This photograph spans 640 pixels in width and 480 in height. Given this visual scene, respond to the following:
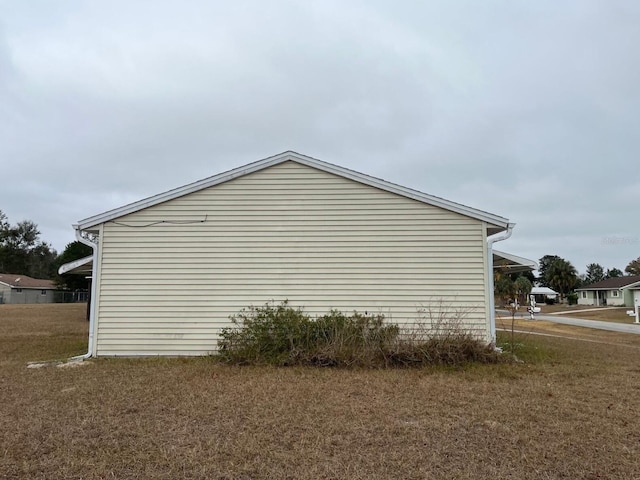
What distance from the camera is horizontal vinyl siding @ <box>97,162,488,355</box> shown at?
350 inches

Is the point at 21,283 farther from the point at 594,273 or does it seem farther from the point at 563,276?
the point at 594,273

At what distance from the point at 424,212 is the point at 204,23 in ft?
23.1

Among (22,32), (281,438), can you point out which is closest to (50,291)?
(22,32)

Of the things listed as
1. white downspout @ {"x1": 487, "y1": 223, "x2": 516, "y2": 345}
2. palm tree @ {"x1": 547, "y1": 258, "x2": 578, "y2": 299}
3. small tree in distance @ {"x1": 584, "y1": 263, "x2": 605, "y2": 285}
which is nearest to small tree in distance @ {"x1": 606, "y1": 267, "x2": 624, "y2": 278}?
small tree in distance @ {"x1": 584, "y1": 263, "x2": 605, "y2": 285}

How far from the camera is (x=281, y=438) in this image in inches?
167

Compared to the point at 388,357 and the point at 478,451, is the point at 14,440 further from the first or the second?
the point at 388,357

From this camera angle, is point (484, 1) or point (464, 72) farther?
point (464, 72)

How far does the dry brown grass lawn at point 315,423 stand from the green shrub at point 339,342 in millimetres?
424

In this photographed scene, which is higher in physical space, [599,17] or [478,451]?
[599,17]

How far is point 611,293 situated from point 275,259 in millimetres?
52512

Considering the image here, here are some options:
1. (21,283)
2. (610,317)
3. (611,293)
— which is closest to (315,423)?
(610,317)

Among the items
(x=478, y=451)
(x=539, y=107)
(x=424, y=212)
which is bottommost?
(x=478, y=451)

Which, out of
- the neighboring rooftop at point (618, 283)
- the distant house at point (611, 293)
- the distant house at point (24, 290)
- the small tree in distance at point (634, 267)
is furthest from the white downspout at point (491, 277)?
the small tree in distance at point (634, 267)

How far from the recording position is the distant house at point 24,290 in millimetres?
51344
